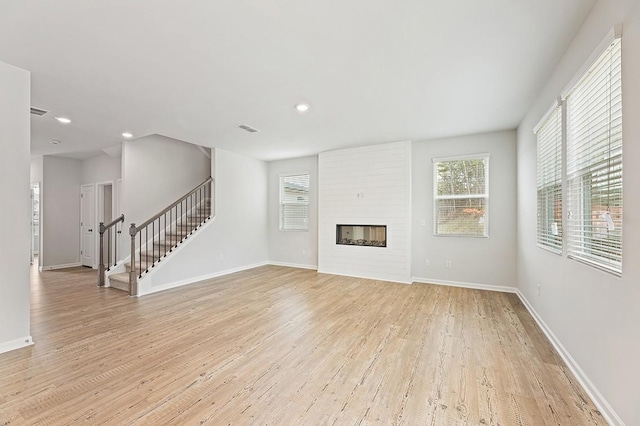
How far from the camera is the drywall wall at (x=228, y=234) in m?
5.10

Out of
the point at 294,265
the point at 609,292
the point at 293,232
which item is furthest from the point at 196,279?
the point at 609,292

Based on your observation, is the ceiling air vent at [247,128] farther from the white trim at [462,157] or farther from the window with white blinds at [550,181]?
the window with white blinds at [550,181]

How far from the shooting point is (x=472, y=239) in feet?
16.3

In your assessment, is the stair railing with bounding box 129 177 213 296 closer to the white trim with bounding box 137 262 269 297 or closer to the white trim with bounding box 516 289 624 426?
the white trim with bounding box 137 262 269 297

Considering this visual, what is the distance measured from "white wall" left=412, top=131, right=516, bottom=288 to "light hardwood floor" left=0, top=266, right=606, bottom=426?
2.60 ft

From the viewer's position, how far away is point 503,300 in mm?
4215

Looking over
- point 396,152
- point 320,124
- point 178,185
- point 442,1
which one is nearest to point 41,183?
point 178,185

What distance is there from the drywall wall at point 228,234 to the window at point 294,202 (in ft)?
1.66

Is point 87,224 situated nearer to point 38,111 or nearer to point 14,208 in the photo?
point 38,111

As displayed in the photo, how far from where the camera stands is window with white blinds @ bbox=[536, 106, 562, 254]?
8.97ft

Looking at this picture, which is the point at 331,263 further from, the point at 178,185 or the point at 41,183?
the point at 41,183

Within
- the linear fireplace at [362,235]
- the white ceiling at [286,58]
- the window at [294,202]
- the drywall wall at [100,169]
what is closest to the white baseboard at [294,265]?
the window at [294,202]

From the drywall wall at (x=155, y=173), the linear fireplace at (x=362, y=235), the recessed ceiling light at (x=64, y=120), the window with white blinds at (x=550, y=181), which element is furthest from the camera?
the linear fireplace at (x=362, y=235)

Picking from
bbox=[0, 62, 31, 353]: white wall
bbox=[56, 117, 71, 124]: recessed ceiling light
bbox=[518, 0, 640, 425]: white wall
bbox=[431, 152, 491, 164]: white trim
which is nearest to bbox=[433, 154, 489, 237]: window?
bbox=[431, 152, 491, 164]: white trim
